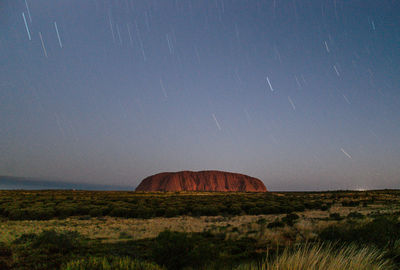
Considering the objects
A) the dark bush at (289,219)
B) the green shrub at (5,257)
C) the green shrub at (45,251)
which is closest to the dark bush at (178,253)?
the green shrub at (45,251)

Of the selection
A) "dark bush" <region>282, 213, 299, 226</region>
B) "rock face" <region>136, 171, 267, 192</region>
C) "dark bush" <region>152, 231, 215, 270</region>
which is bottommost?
"rock face" <region>136, 171, 267, 192</region>

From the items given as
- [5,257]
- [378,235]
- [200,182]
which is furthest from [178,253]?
[200,182]

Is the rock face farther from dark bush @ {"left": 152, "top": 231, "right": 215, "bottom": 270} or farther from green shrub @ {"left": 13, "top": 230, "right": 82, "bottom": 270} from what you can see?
dark bush @ {"left": 152, "top": 231, "right": 215, "bottom": 270}

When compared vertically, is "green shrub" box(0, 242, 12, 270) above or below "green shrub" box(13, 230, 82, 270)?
above

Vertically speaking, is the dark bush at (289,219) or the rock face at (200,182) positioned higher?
the dark bush at (289,219)

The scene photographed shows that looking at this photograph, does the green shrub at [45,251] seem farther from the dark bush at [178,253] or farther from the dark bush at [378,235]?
the dark bush at [378,235]

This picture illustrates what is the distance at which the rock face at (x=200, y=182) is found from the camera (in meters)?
146

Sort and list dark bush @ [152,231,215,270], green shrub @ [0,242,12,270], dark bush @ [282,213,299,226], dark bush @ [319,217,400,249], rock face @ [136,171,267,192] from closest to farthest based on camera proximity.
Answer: dark bush @ [319,217,400,249], dark bush @ [152,231,215,270], green shrub @ [0,242,12,270], dark bush @ [282,213,299,226], rock face @ [136,171,267,192]

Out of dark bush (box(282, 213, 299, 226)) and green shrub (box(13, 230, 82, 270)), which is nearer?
green shrub (box(13, 230, 82, 270))

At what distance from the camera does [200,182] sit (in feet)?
499

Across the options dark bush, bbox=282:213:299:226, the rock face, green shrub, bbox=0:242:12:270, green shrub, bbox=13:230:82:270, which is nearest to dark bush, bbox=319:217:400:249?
dark bush, bbox=282:213:299:226

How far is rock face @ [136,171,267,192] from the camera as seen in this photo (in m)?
146

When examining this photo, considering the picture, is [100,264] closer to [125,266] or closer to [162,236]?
[125,266]

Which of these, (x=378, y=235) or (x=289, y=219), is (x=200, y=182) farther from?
(x=378, y=235)
